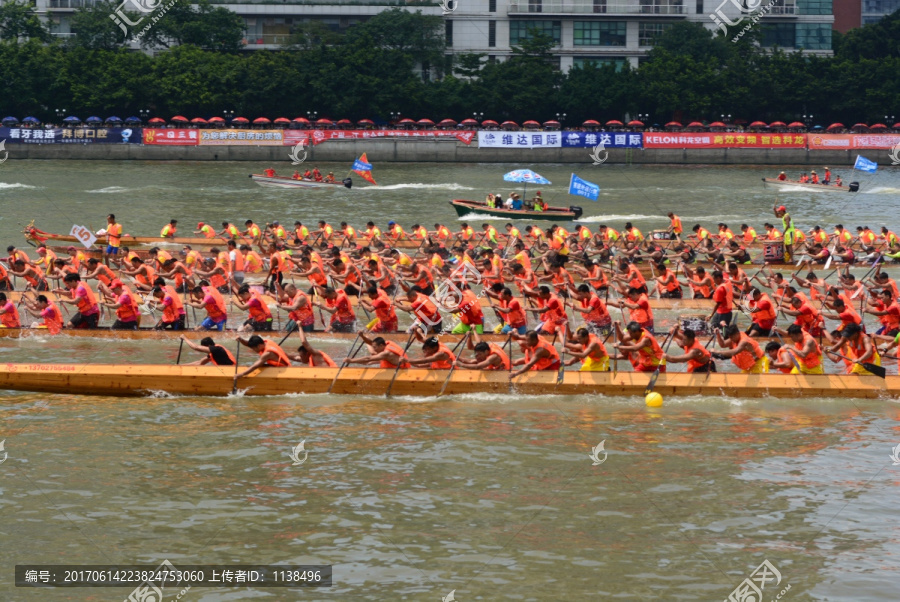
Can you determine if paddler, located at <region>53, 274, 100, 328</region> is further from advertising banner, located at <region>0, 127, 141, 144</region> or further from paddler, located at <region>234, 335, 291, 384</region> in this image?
advertising banner, located at <region>0, 127, 141, 144</region>

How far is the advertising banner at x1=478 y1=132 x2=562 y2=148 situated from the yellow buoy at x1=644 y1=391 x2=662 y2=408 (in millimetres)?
55645

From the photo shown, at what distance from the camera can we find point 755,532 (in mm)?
14188

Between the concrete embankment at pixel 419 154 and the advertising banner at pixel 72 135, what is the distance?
1.13ft

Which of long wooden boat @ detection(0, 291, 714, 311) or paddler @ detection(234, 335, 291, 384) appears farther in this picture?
long wooden boat @ detection(0, 291, 714, 311)

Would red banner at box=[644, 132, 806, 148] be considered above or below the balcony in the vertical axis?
below

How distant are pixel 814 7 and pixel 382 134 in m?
42.2

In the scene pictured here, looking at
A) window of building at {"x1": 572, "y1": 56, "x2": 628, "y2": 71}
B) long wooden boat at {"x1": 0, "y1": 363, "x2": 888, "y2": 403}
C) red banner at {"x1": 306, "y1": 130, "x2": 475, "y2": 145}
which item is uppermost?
window of building at {"x1": 572, "y1": 56, "x2": 628, "y2": 71}

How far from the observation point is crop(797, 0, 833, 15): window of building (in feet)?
306

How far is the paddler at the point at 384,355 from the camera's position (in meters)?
19.4

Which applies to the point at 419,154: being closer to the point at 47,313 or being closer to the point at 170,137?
the point at 170,137
